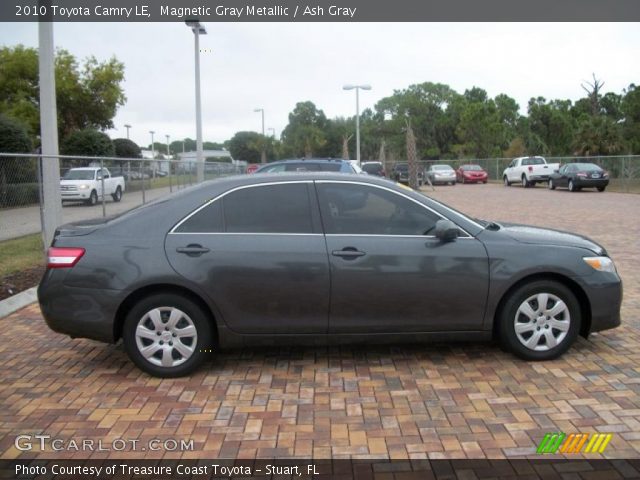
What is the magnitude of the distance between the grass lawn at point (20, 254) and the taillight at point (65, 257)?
410 centimetres

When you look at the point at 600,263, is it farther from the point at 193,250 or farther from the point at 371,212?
the point at 193,250

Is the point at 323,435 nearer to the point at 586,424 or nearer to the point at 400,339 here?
the point at 400,339

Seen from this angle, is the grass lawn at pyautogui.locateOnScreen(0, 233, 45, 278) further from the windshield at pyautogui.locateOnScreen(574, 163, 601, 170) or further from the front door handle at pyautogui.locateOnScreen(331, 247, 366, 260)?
the windshield at pyautogui.locateOnScreen(574, 163, 601, 170)

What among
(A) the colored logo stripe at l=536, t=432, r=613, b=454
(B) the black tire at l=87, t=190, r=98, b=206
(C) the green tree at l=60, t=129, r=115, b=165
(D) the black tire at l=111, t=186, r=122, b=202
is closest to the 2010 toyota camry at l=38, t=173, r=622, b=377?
(A) the colored logo stripe at l=536, t=432, r=613, b=454

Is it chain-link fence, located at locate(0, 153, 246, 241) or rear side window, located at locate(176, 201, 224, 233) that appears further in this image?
chain-link fence, located at locate(0, 153, 246, 241)

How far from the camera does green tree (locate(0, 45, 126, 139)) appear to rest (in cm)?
3459

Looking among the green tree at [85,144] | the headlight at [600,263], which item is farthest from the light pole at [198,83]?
the headlight at [600,263]

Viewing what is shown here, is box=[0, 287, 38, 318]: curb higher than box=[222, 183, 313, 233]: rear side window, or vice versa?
box=[222, 183, 313, 233]: rear side window

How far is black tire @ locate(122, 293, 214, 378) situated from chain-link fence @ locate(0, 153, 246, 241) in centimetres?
169

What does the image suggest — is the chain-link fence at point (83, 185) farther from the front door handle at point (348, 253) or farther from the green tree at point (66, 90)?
the green tree at point (66, 90)

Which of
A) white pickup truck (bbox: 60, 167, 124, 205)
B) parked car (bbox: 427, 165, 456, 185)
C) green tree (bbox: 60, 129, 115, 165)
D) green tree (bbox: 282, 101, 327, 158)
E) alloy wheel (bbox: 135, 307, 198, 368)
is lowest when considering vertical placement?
alloy wheel (bbox: 135, 307, 198, 368)

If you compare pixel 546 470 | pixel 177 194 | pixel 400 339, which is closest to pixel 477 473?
pixel 546 470

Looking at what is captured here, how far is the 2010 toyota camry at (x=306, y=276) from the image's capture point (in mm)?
4414

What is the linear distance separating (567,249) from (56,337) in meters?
4.60
